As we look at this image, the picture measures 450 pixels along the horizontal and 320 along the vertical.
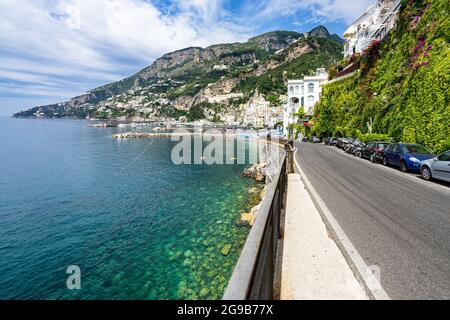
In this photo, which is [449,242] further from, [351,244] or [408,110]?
[408,110]

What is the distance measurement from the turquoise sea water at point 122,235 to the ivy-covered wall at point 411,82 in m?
14.8

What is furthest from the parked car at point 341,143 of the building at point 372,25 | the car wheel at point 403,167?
the building at point 372,25

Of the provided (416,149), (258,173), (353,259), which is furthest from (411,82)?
(353,259)

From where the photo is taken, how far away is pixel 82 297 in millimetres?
11391

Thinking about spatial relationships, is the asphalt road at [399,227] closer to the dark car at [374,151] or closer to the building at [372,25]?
the dark car at [374,151]

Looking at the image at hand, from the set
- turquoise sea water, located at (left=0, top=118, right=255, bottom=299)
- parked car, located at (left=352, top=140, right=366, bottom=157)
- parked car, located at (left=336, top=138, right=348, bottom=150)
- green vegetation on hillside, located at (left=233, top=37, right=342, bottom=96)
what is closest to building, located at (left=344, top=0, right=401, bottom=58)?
parked car, located at (left=336, top=138, right=348, bottom=150)

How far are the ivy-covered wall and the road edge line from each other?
1434cm

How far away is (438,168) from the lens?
1109 centimetres

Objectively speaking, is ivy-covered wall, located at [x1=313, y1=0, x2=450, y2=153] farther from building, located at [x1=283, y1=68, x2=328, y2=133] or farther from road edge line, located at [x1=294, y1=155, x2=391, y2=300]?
building, located at [x1=283, y1=68, x2=328, y2=133]

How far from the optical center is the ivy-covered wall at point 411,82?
16203mm

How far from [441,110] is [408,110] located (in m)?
3.32

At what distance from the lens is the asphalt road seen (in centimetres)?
383
